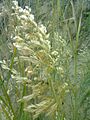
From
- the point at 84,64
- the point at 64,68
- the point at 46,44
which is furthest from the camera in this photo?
the point at 84,64

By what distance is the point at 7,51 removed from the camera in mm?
1324

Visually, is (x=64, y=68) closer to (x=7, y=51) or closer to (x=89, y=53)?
(x=89, y=53)

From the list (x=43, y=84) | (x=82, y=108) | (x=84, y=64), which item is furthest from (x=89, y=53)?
(x=43, y=84)

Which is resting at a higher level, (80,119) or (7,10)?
(7,10)

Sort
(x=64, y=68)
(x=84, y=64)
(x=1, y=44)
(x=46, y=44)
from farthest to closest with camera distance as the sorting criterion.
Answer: (x=1, y=44), (x=84, y=64), (x=64, y=68), (x=46, y=44)

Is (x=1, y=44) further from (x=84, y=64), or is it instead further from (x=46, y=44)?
(x=46, y=44)

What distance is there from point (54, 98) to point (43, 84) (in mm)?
42

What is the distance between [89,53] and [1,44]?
14.5 inches

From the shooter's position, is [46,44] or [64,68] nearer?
[46,44]

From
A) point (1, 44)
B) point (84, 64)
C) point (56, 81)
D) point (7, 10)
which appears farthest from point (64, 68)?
point (1, 44)

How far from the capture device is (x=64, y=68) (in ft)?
2.78

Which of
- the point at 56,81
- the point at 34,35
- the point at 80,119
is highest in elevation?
the point at 34,35

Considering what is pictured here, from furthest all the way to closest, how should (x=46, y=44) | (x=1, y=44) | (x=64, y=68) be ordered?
(x=1, y=44) < (x=64, y=68) < (x=46, y=44)

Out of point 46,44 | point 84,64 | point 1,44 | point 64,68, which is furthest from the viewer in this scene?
point 1,44
